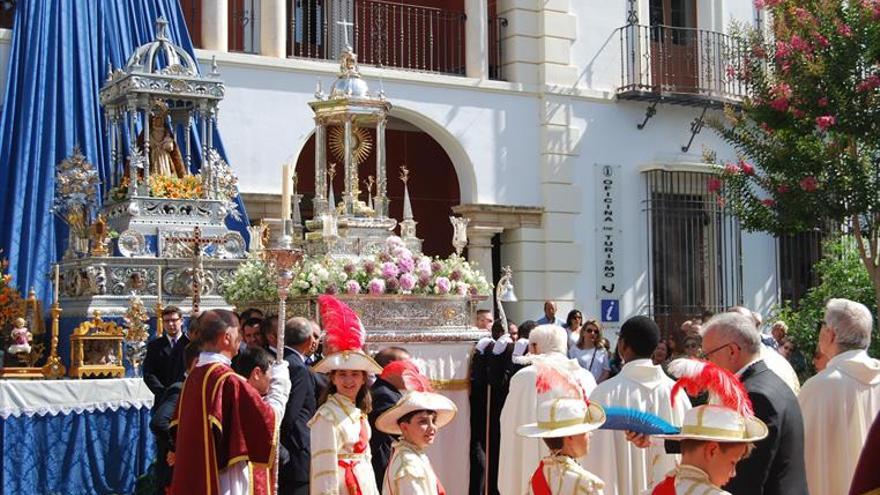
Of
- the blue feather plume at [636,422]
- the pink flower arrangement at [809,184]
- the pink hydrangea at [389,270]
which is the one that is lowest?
the blue feather plume at [636,422]

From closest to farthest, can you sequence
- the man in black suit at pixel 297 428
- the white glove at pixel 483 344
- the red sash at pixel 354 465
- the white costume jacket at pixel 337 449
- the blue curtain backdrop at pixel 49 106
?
1. the white costume jacket at pixel 337 449
2. the red sash at pixel 354 465
3. the man in black suit at pixel 297 428
4. the white glove at pixel 483 344
5. the blue curtain backdrop at pixel 49 106

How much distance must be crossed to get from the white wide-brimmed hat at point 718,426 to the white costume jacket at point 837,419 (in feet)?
7.34

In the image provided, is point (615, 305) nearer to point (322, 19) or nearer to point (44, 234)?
point (322, 19)

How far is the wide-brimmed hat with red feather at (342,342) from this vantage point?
714cm

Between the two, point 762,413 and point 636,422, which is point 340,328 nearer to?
point 636,422

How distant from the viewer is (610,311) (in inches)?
797

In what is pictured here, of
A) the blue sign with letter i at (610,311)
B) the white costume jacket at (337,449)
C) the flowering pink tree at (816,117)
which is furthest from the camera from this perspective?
the blue sign with letter i at (610,311)

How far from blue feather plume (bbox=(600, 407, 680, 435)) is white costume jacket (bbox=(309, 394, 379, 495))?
145cm

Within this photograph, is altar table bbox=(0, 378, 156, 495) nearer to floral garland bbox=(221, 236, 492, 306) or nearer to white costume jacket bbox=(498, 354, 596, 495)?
floral garland bbox=(221, 236, 492, 306)

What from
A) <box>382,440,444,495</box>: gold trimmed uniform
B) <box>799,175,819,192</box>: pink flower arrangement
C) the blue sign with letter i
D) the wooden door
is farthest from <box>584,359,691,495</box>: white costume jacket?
the wooden door

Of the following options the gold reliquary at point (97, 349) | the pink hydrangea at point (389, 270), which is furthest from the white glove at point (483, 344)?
the gold reliquary at point (97, 349)

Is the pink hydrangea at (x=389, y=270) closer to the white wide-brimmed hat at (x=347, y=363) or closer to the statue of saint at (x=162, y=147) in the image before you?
the statue of saint at (x=162, y=147)

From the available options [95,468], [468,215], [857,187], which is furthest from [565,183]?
[95,468]

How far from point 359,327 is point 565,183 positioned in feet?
42.1
